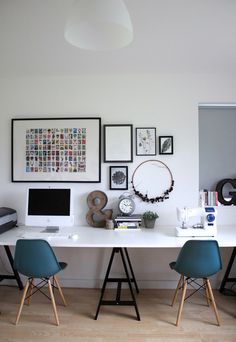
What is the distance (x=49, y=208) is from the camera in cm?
260

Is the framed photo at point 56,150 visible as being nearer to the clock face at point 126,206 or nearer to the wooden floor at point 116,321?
the clock face at point 126,206

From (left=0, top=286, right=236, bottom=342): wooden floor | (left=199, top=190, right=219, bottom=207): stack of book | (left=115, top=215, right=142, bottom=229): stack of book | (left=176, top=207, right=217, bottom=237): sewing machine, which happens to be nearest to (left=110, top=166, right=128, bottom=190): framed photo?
(left=115, top=215, right=142, bottom=229): stack of book

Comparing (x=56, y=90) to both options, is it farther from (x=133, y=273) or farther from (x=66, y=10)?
(x=133, y=273)

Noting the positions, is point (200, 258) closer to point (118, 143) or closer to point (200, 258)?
point (200, 258)

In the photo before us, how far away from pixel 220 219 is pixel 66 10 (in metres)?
2.58

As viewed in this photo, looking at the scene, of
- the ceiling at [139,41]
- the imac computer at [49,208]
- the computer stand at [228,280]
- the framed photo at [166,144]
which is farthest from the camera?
the framed photo at [166,144]

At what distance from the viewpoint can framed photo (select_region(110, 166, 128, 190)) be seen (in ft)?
9.43

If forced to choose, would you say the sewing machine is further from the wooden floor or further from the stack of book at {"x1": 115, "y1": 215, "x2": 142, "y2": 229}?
the wooden floor

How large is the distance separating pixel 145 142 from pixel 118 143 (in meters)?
0.31

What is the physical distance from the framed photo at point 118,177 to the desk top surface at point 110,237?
1.68ft

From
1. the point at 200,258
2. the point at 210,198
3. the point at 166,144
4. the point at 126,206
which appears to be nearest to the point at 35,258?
the point at 126,206

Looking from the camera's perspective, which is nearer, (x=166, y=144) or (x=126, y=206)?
(x=126, y=206)

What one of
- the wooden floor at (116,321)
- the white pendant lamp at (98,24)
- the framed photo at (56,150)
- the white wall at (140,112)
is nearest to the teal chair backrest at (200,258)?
the wooden floor at (116,321)

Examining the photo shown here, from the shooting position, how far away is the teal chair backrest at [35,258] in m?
2.10
